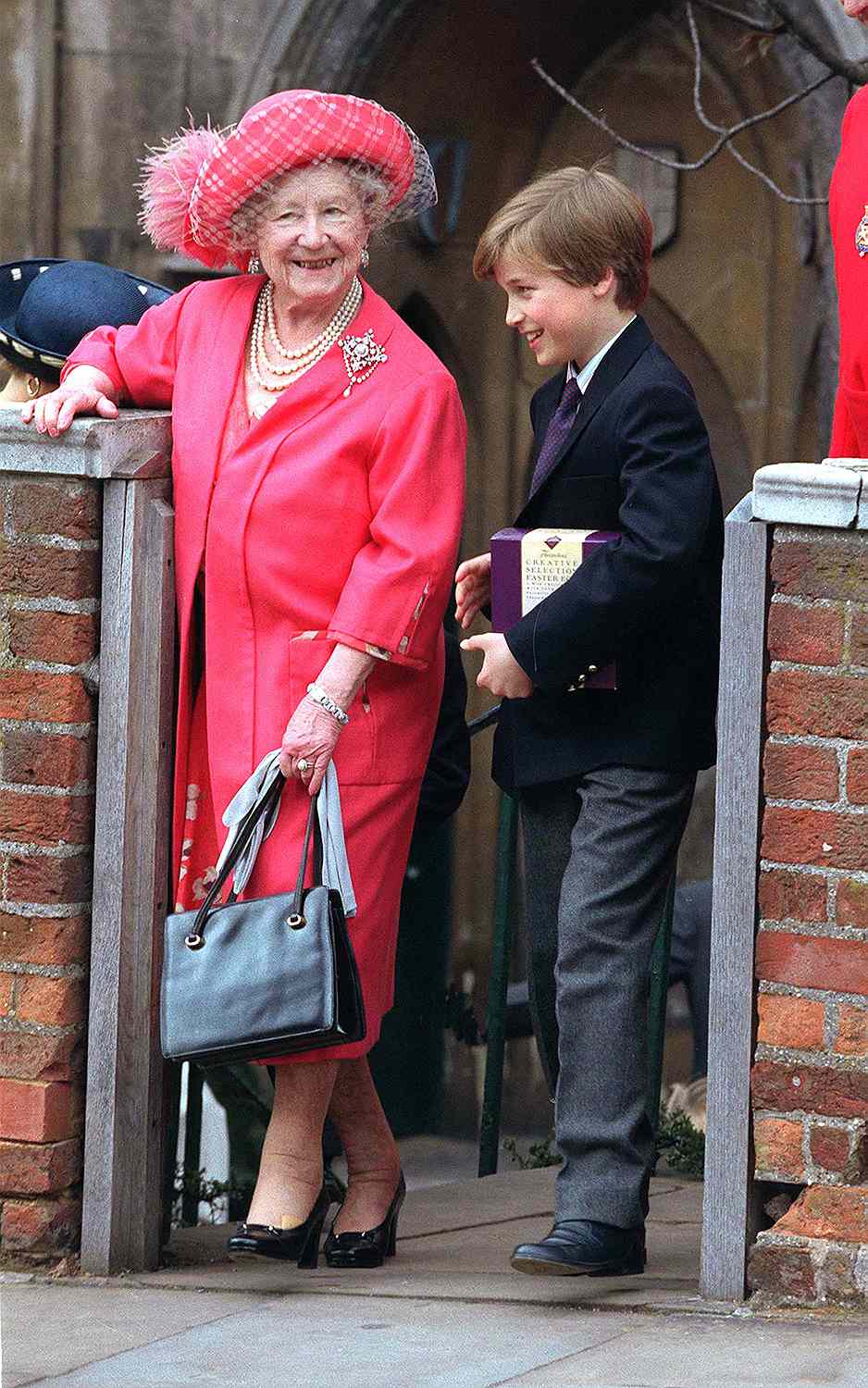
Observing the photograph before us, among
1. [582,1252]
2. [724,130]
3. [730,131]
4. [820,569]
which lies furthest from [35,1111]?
[724,130]

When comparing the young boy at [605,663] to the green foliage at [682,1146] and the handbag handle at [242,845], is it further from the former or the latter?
the green foliage at [682,1146]

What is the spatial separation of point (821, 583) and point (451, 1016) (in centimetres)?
240

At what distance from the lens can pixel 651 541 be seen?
373 cm

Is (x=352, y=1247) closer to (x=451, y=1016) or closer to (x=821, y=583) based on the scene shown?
(x=821, y=583)

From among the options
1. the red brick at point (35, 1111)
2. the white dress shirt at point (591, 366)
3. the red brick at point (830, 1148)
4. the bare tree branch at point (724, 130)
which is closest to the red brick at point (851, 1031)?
the red brick at point (830, 1148)

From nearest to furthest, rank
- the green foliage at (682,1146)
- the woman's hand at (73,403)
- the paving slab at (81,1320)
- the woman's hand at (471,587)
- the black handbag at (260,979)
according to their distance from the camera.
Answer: the paving slab at (81,1320), the black handbag at (260,979), the woman's hand at (73,403), the woman's hand at (471,587), the green foliage at (682,1146)

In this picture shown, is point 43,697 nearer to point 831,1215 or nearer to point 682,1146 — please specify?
point 831,1215

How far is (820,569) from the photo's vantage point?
360 cm

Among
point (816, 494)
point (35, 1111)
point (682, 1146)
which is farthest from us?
point (682, 1146)

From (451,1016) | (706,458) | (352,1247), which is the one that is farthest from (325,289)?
(451,1016)

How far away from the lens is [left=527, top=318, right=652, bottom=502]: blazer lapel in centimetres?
388

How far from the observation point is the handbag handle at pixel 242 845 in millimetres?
3805

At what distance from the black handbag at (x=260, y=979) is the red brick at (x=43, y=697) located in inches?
15.7

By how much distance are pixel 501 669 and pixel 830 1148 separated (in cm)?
84
